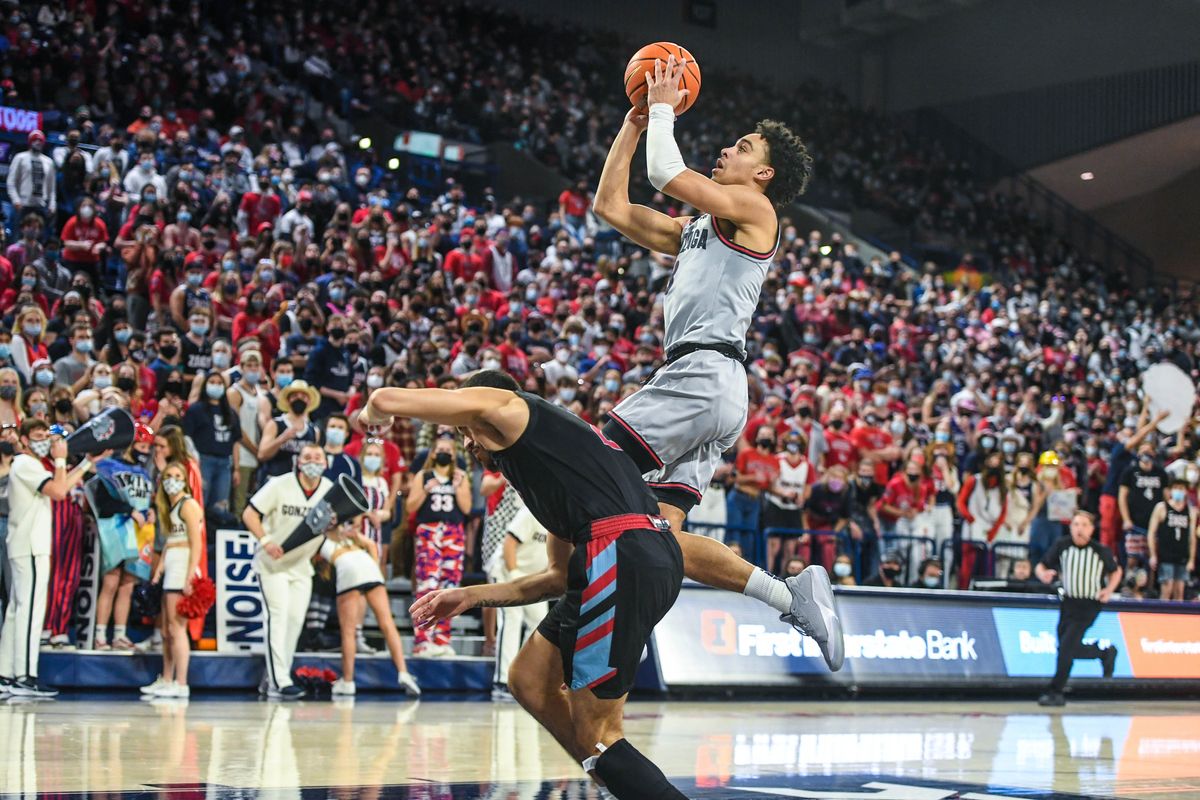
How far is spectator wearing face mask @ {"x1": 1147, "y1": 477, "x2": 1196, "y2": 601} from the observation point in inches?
692

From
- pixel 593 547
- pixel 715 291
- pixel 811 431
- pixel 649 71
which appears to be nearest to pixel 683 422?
pixel 715 291

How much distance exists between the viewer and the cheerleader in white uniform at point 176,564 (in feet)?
36.8

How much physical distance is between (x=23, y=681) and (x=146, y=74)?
1421cm

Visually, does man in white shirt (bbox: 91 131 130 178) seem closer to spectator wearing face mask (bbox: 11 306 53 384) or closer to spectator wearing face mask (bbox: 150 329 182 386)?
spectator wearing face mask (bbox: 150 329 182 386)

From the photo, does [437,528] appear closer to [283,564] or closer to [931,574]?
[283,564]

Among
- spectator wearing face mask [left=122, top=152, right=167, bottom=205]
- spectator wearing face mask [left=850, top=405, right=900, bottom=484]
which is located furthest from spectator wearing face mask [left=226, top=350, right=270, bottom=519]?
spectator wearing face mask [left=850, top=405, right=900, bottom=484]

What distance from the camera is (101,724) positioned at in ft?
29.7

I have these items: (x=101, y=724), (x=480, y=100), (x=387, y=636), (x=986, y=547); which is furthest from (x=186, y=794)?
(x=480, y=100)

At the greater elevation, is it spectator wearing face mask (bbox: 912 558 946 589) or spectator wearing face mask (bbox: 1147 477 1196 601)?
spectator wearing face mask (bbox: 1147 477 1196 601)

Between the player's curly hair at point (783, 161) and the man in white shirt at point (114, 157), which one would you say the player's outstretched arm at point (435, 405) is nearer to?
the player's curly hair at point (783, 161)

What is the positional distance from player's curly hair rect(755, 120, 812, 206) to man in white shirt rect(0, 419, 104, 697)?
6.72m

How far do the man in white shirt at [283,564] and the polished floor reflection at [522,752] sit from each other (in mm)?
590

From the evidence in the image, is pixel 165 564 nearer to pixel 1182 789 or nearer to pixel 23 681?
pixel 23 681

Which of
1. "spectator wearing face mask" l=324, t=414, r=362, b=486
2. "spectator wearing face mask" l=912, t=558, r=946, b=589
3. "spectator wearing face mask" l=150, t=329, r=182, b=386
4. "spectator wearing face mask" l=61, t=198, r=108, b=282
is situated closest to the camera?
"spectator wearing face mask" l=324, t=414, r=362, b=486
